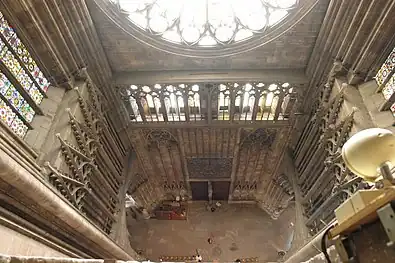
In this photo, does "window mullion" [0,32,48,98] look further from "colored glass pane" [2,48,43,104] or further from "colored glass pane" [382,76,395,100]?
"colored glass pane" [382,76,395,100]

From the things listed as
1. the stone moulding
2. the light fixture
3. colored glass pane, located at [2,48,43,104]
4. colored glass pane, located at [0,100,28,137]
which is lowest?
the light fixture

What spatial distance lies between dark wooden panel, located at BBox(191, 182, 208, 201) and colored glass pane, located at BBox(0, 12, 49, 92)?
6921 millimetres

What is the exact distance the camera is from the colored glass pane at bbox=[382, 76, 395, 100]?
17.4ft

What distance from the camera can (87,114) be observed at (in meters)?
6.64

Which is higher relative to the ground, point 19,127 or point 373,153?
point 19,127

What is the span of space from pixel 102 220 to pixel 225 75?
185 inches

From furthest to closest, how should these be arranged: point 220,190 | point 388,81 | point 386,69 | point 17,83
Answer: point 220,190 → point 386,69 → point 388,81 → point 17,83

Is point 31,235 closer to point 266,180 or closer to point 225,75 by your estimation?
point 225,75

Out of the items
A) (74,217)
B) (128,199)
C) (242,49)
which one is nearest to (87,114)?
(74,217)

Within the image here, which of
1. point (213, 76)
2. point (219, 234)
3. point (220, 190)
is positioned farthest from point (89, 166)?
point (219, 234)

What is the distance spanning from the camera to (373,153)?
165cm

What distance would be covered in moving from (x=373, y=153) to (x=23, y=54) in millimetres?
5742

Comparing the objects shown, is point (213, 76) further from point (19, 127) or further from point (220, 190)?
point (220, 190)

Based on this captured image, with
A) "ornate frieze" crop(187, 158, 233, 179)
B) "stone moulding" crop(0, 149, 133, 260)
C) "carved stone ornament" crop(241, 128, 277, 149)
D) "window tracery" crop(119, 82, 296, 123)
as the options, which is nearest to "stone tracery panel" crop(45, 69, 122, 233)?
"stone moulding" crop(0, 149, 133, 260)
